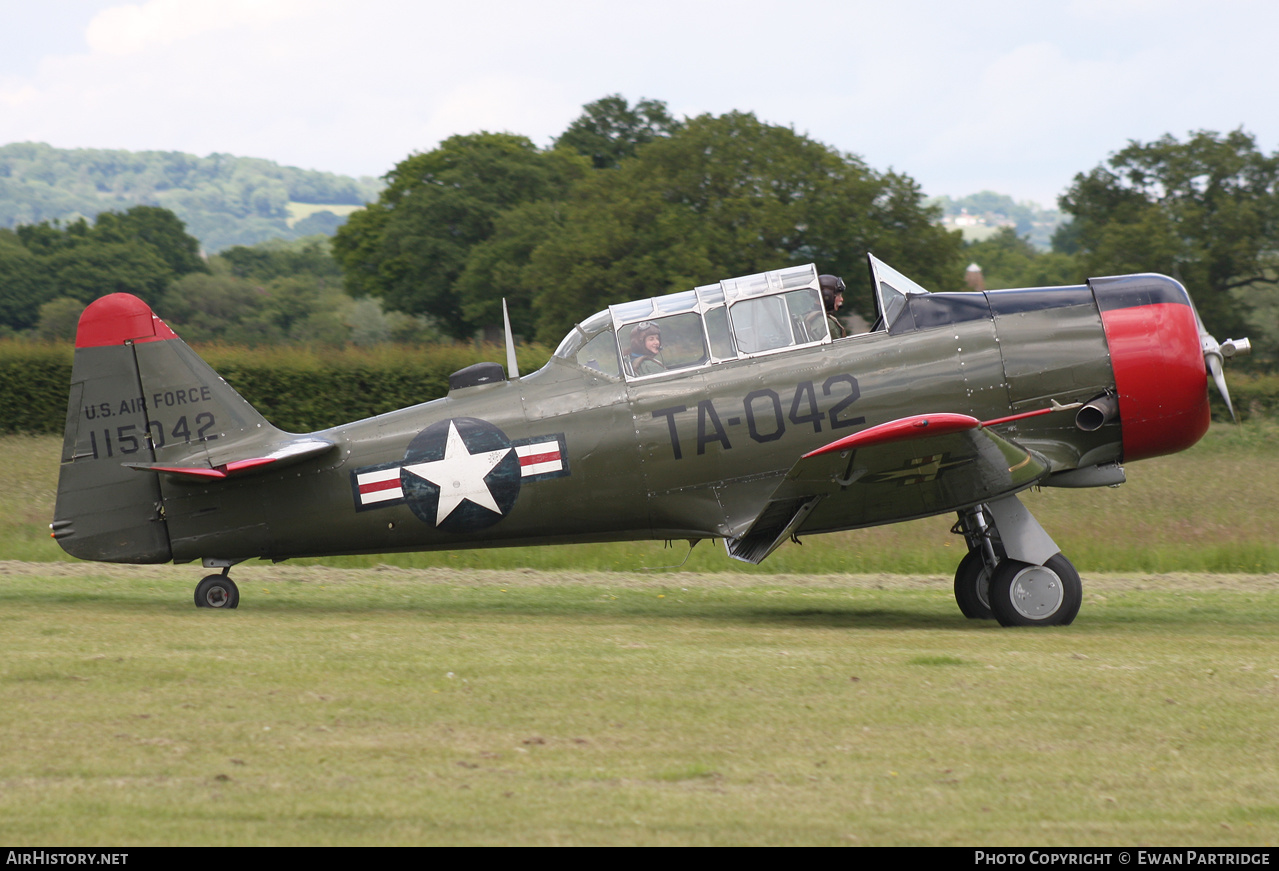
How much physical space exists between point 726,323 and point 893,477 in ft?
5.78

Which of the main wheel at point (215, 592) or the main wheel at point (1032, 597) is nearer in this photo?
the main wheel at point (1032, 597)

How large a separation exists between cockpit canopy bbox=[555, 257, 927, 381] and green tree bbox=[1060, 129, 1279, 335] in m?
32.1

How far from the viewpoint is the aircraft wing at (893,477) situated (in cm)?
808

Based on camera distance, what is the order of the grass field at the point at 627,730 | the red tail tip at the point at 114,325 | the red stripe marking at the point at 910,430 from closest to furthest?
the grass field at the point at 627,730 < the red stripe marking at the point at 910,430 < the red tail tip at the point at 114,325

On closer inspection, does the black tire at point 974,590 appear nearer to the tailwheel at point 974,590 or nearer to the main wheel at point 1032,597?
the tailwheel at point 974,590

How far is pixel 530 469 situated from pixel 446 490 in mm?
687

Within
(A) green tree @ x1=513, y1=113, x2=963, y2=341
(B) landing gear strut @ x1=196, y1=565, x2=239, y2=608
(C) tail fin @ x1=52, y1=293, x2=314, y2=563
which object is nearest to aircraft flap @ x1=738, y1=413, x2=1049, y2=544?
(C) tail fin @ x1=52, y1=293, x2=314, y2=563

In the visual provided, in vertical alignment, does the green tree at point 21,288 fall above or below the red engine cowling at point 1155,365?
above

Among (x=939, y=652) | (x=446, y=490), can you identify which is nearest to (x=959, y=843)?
(x=939, y=652)

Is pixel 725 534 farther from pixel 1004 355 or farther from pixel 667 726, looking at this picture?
pixel 667 726

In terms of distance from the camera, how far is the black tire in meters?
9.84

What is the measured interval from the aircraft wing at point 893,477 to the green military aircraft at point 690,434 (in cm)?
2

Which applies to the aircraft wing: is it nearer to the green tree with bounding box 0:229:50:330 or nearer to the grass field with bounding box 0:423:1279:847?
the grass field with bounding box 0:423:1279:847

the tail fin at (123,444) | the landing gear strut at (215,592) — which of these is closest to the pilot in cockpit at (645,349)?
the tail fin at (123,444)
